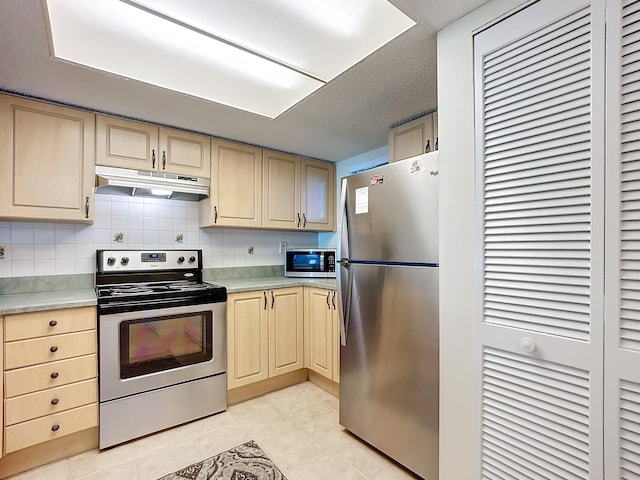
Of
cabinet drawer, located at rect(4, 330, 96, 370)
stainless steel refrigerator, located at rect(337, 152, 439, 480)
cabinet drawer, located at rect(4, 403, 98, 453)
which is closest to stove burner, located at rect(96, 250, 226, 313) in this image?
cabinet drawer, located at rect(4, 330, 96, 370)

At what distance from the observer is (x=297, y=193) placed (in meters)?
3.18

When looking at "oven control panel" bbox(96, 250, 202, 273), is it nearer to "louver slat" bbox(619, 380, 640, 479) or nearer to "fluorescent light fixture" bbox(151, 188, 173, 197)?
"fluorescent light fixture" bbox(151, 188, 173, 197)

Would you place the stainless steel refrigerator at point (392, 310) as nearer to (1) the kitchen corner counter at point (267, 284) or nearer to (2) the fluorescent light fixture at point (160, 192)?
(1) the kitchen corner counter at point (267, 284)

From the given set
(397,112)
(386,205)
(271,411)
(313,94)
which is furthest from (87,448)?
(397,112)

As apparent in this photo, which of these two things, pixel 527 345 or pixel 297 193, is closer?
pixel 527 345

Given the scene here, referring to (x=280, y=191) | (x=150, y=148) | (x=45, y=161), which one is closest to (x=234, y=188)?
(x=280, y=191)

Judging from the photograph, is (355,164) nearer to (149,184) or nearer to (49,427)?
(149,184)

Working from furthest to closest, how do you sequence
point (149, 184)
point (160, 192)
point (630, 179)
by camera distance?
point (160, 192) < point (149, 184) < point (630, 179)

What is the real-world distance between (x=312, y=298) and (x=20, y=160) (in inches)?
86.3

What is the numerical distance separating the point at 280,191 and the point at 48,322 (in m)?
1.95

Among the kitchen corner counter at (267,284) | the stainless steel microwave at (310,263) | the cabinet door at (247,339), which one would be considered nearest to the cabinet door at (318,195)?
the stainless steel microwave at (310,263)

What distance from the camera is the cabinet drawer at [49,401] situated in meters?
1.70

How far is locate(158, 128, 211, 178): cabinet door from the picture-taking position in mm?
2434

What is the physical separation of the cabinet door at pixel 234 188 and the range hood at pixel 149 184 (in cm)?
12
